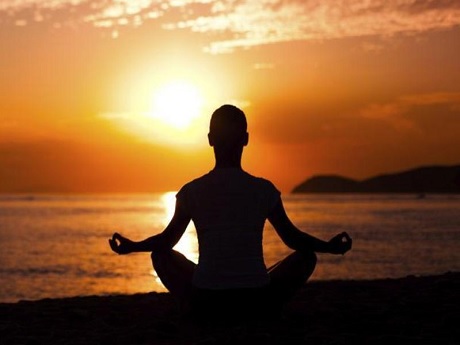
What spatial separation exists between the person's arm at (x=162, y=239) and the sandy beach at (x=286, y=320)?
3.02ft

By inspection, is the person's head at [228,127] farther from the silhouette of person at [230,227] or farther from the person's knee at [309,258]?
the person's knee at [309,258]

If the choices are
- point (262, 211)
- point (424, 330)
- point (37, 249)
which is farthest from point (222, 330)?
point (37, 249)

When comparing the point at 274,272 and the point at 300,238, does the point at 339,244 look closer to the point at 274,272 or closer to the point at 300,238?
the point at 300,238

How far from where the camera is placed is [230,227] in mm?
6730

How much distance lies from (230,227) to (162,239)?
76 cm

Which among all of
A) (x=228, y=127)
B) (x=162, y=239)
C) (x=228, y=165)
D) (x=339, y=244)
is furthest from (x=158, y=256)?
(x=339, y=244)

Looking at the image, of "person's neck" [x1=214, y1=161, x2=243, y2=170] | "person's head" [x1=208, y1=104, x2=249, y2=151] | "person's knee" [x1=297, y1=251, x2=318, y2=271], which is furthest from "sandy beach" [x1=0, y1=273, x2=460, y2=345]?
"person's head" [x1=208, y1=104, x2=249, y2=151]

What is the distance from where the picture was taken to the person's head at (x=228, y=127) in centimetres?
680

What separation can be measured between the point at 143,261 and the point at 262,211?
42490mm

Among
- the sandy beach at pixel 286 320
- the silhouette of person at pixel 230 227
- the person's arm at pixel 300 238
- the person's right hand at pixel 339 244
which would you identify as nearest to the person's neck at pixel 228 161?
the silhouette of person at pixel 230 227

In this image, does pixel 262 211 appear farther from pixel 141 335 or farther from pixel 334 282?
pixel 334 282

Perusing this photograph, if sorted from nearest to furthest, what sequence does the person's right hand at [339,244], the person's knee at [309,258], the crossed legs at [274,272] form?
the person's right hand at [339,244] < the person's knee at [309,258] < the crossed legs at [274,272]

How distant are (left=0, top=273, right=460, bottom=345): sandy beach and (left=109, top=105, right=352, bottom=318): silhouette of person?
1.61 ft

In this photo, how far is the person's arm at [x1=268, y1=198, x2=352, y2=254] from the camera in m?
6.89
